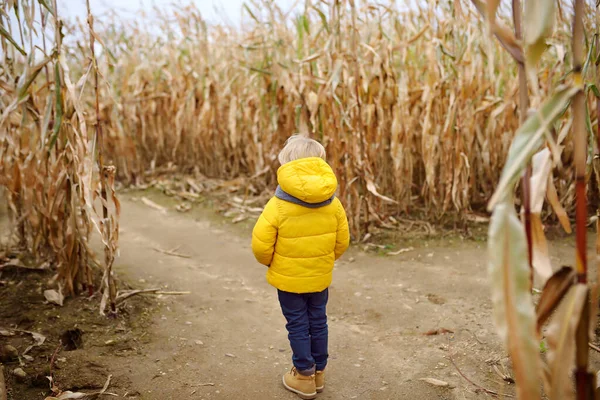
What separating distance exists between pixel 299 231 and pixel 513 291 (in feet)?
4.36

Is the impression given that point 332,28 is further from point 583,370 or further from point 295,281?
point 583,370

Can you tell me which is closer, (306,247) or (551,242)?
(306,247)

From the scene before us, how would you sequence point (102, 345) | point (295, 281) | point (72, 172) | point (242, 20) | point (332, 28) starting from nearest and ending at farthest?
point (295, 281) < point (102, 345) < point (72, 172) < point (332, 28) < point (242, 20)

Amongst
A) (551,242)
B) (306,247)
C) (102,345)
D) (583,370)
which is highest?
(583,370)

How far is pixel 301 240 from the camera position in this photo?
221 cm

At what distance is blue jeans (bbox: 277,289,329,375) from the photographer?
2246mm

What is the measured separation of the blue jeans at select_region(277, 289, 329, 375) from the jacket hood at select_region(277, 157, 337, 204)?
0.46 m

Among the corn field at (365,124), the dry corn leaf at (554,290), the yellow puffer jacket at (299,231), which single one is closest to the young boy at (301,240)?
the yellow puffer jacket at (299,231)

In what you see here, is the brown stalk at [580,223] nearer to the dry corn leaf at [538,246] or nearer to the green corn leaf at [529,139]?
the green corn leaf at [529,139]

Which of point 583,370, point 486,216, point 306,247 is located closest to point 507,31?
point 583,370

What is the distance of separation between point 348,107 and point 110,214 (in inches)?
86.8

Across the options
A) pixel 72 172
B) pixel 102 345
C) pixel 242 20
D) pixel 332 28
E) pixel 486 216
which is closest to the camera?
pixel 102 345

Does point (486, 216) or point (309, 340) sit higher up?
→ point (309, 340)

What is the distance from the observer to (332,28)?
407 centimetres
